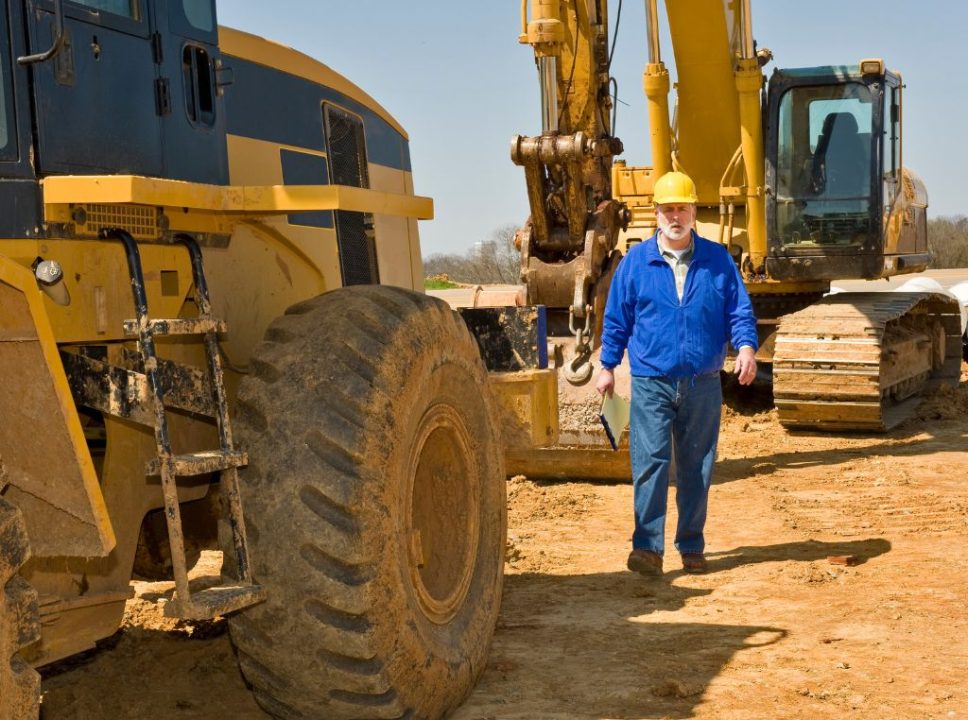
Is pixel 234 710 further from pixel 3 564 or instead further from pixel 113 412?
pixel 3 564

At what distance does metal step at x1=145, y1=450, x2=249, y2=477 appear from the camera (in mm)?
3590

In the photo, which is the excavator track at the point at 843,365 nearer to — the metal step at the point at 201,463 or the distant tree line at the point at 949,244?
the metal step at the point at 201,463

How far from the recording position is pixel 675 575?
23.0 ft

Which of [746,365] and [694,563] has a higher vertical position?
[746,365]

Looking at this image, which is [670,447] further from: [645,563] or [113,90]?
[113,90]

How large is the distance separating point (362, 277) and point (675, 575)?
2.34m

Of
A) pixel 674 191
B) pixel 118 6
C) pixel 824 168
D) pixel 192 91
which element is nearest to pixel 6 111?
pixel 118 6

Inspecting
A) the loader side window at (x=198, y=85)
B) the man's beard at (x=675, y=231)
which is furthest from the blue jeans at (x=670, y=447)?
the loader side window at (x=198, y=85)

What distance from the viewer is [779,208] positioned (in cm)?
1221

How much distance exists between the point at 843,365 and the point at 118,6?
8.27 meters

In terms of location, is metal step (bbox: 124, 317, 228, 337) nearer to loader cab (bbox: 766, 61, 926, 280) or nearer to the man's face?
the man's face

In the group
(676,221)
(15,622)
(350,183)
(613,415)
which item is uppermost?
(350,183)

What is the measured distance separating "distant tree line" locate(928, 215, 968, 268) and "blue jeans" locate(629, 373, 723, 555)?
4568 cm

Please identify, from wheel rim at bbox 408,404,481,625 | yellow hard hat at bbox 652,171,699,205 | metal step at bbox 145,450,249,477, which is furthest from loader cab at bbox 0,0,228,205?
yellow hard hat at bbox 652,171,699,205
